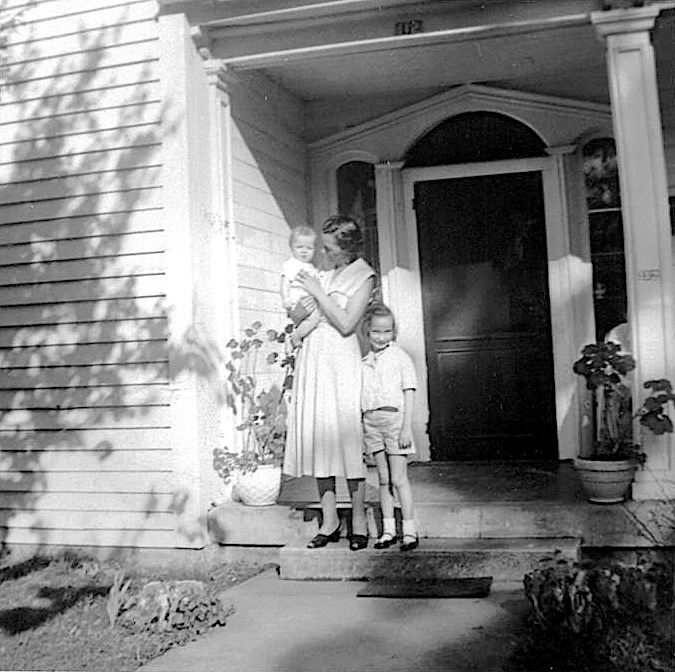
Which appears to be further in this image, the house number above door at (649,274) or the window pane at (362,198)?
the window pane at (362,198)

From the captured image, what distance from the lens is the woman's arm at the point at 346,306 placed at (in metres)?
4.50

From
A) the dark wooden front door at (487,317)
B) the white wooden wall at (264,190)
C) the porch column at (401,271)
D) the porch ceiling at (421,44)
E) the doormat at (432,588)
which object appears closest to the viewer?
the doormat at (432,588)

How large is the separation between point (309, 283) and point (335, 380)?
52cm

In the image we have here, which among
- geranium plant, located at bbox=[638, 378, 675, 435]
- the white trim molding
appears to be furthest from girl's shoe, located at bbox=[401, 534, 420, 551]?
the white trim molding

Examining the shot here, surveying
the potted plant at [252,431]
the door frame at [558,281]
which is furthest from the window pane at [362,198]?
the potted plant at [252,431]

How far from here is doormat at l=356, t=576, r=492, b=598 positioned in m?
4.17

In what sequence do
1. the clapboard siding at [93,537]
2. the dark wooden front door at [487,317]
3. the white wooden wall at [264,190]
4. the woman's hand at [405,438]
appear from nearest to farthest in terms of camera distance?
the woman's hand at [405,438] → the clapboard siding at [93,537] → the white wooden wall at [264,190] → the dark wooden front door at [487,317]

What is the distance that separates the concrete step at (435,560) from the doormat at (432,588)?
0.18ft

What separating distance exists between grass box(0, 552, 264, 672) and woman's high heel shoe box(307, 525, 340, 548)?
461 mm

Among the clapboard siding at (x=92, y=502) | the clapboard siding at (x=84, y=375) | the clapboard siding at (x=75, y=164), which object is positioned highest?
the clapboard siding at (x=75, y=164)

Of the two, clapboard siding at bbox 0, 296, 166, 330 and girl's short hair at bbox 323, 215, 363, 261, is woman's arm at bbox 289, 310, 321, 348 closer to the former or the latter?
girl's short hair at bbox 323, 215, 363, 261

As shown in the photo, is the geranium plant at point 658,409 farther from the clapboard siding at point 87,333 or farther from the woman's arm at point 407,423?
the clapboard siding at point 87,333

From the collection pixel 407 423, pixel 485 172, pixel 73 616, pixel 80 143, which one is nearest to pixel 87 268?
pixel 80 143

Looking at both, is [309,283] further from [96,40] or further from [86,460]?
[96,40]
